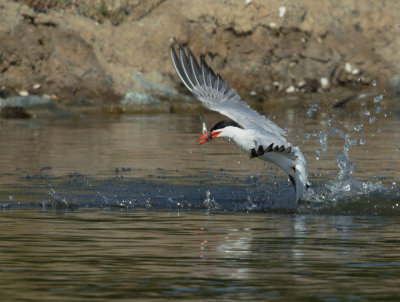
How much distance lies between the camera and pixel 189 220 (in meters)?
10.4

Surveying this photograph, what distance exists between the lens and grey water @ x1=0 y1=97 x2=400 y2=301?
705 centimetres

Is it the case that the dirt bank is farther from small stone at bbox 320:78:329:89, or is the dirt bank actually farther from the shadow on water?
the shadow on water

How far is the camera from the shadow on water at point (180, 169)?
11.8 meters

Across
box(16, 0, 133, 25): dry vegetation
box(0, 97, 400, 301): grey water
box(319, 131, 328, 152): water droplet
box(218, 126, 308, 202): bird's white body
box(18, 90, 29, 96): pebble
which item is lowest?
box(0, 97, 400, 301): grey water

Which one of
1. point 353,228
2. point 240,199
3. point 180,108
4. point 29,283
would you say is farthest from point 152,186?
point 180,108

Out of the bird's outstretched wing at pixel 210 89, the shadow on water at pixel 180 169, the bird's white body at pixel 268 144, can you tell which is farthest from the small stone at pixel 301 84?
the bird's white body at pixel 268 144

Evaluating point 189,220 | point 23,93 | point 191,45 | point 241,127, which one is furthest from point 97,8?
point 189,220

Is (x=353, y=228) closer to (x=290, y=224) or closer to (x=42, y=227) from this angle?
(x=290, y=224)

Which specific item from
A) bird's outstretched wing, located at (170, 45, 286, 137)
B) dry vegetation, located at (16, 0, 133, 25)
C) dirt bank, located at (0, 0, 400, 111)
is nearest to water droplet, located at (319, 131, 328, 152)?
bird's outstretched wing, located at (170, 45, 286, 137)

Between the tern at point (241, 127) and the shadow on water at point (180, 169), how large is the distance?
0.34 m

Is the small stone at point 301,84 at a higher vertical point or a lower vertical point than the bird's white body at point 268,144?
higher

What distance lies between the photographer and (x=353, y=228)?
32.0 feet

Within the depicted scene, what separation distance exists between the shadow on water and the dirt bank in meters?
3.21

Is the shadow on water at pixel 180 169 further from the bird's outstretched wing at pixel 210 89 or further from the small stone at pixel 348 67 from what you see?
the small stone at pixel 348 67
